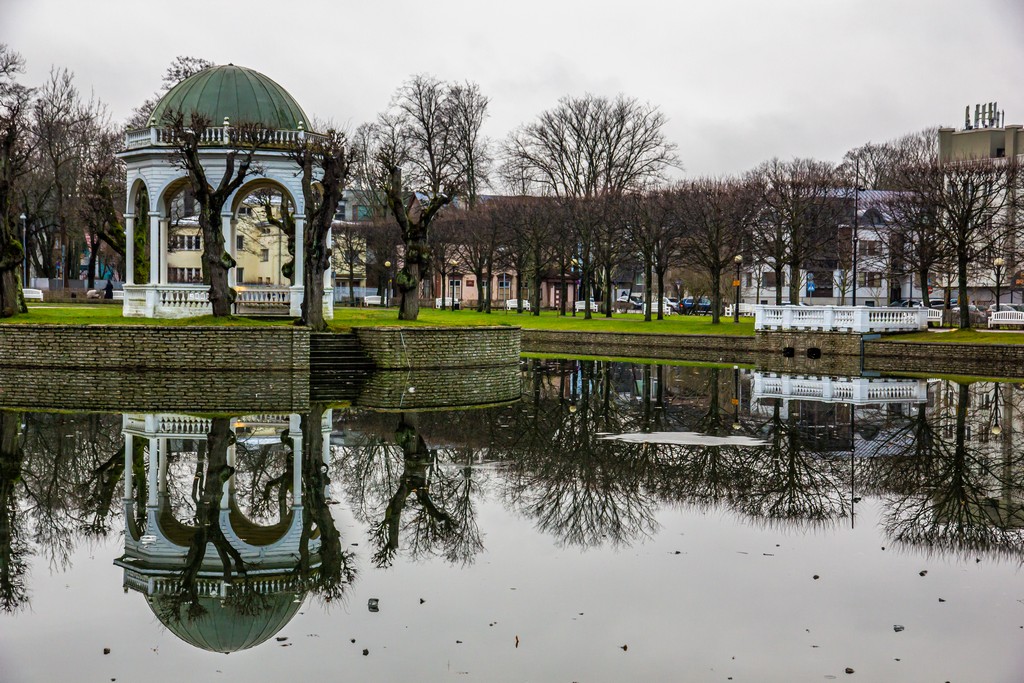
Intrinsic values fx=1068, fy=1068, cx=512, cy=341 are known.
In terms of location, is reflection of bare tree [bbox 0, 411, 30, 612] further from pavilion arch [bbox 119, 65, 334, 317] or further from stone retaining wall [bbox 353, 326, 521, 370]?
pavilion arch [bbox 119, 65, 334, 317]

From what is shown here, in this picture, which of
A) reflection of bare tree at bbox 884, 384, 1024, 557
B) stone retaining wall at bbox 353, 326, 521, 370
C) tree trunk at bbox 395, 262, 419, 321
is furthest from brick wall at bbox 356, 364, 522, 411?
reflection of bare tree at bbox 884, 384, 1024, 557

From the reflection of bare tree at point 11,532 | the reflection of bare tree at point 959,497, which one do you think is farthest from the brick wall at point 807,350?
the reflection of bare tree at point 11,532

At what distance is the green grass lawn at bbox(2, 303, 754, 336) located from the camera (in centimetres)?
3164

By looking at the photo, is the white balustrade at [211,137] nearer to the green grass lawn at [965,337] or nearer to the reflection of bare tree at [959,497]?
the reflection of bare tree at [959,497]

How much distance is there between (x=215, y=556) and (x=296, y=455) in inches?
221

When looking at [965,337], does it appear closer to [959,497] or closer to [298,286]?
[298,286]

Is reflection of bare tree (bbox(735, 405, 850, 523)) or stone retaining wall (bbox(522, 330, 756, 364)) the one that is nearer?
reflection of bare tree (bbox(735, 405, 850, 523))

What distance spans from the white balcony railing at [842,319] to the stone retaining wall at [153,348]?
75.5 feet

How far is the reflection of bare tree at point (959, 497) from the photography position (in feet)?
37.6

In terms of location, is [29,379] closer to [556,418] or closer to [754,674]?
[556,418]

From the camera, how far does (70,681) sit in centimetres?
732

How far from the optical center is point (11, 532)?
36.3ft

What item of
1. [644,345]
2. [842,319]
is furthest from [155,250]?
[842,319]

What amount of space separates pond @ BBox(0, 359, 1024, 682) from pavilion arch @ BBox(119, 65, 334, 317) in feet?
50.3
